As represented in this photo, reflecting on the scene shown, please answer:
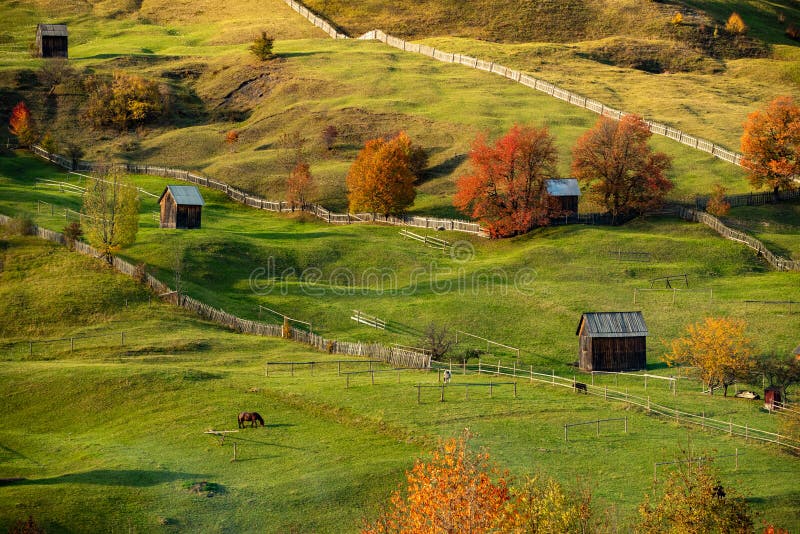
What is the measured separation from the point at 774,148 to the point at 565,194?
2194 cm

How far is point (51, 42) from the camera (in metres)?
158

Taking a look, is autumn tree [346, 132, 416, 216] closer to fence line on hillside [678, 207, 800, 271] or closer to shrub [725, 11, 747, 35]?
fence line on hillside [678, 207, 800, 271]

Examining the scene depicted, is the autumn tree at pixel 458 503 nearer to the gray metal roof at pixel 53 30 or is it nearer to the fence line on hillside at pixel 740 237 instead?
the fence line on hillside at pixel 740 237

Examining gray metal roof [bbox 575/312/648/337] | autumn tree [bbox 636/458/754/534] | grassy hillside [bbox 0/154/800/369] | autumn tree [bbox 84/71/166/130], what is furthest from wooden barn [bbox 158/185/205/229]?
autumn tree [bbox 636/458/754/534]

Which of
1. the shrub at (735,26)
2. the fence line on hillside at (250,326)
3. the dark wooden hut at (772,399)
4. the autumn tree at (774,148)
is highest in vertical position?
the shrub at (735,26)

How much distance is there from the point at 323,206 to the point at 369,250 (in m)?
18.5

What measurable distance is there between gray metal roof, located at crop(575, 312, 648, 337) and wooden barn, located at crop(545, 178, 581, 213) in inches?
1205

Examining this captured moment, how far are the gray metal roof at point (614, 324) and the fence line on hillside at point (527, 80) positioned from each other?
49588mm

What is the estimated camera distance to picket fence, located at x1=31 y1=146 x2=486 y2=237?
10231 cm

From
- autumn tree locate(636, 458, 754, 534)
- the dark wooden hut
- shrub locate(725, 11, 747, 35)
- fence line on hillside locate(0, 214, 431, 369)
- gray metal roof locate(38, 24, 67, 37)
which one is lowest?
fence line on hillside locate(0, 214, 431, 369)

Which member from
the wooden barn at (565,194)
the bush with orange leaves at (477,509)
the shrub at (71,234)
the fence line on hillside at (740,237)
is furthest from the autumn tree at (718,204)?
the bush with orange leaves at (477,509)

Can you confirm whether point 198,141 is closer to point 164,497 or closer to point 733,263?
point 733,263

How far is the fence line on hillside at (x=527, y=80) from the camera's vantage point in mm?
116875

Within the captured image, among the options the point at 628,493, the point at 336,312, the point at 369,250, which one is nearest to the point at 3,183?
the point at 369,250
